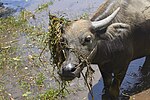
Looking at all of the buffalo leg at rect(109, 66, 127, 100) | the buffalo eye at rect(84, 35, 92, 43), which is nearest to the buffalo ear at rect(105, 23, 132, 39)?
the buffalo eye at rect(84, 35, 92, 43)

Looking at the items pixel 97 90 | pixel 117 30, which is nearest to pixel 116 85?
pixel 97 90

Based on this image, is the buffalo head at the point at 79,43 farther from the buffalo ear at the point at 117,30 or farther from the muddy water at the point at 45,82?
the muddy water at the point at 45,82

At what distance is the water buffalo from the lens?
424 cm

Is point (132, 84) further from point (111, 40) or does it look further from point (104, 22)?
point (104, 22)

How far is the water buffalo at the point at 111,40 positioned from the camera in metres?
4.24

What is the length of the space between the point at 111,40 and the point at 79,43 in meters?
0.63

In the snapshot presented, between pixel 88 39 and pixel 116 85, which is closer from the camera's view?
pixel 88 39

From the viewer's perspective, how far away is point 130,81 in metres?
5.57

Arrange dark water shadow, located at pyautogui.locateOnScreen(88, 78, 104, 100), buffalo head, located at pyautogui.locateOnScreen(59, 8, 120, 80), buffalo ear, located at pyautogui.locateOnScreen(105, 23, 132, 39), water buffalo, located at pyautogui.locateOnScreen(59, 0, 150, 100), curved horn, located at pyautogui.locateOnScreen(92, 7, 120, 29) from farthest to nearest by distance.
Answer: dark water shadow, located at pyautogui.locateOnScreen(88, 78, 104, 100) < buffalo ear, located at pyautogui.locateOnScreen(105, 23, 132, 39) < curved horn, located at pyautogui.locateOnScreen(92, 7, 120, 29) < water buffalo, located at pyautogui.locateOnScreen(59, 0, 150, 100) < buffalo head, located at pyautogui.locateOnScreen(59, 8, 120, 80)

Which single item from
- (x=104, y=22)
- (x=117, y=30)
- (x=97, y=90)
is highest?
(x=104, y=22)

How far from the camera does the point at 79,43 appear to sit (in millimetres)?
4246

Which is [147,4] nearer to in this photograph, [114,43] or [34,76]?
[114,43]

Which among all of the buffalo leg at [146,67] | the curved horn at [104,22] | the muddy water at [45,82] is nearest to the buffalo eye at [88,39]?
the curved horn at [104,22]

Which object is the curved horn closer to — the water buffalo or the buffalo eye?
the water buffalo
